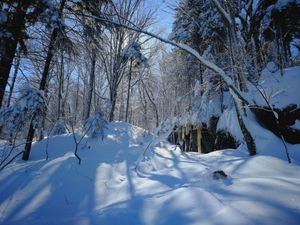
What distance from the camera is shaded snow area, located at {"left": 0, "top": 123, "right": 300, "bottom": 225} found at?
2.25 metres

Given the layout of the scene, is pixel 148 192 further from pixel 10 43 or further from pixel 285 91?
pixel 285 91

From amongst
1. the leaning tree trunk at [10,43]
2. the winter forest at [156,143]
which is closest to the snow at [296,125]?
the winter forest at [156,143]

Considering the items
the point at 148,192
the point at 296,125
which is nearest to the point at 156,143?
the point at 148,192

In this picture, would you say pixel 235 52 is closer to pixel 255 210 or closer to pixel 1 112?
pixel 255 210

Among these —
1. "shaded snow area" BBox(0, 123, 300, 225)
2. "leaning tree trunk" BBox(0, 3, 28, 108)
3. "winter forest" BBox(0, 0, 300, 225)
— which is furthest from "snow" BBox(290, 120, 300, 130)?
"leaning tree trunk" BBox(0, 3, 28, 108)

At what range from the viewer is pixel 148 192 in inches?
142

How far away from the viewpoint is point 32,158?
646 cm

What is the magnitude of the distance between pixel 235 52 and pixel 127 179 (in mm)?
5160

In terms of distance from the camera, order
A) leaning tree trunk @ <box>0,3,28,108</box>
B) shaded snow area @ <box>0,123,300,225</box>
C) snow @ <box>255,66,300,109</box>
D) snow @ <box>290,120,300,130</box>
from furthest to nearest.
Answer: snow @ <box>255,66,300,109</box> → snow @ <box>290,120,300,130</box> → leaning tree trunk @ <box>0,3,28,108</box> → shaded snow area @ <box>0,123,300,225</box>

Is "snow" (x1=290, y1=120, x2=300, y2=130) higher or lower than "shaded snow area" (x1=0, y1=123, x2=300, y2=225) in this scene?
higher

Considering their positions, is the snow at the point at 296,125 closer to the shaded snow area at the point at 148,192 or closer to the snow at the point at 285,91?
the snow at the point at 285,91

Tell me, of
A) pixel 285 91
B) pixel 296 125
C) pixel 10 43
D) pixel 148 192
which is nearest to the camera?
pixel 148 192

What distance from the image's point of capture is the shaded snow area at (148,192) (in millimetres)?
2250

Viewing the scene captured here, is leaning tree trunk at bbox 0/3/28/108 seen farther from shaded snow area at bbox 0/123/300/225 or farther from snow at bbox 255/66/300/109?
snow at bbox 255/66/300/109
